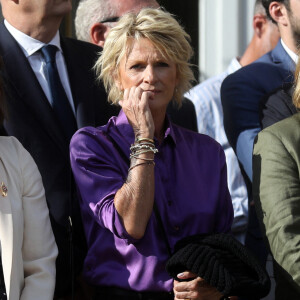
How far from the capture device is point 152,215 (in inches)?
139

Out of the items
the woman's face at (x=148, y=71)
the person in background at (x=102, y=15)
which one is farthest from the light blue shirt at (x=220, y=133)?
the woman's face at (x=148, y=71)

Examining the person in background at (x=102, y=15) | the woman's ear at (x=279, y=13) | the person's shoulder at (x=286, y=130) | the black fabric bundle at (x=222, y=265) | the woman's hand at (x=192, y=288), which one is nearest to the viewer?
the black fabric bundle at (x=222, y=265)

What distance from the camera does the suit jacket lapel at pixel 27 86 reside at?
387 cm

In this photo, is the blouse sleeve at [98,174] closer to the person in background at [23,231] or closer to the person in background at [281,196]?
the person in background at [23,231]

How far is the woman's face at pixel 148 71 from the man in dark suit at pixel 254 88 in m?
0.71

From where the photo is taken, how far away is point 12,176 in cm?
349

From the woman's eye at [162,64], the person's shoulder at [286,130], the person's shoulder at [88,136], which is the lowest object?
the person's shoulder at [286,130]

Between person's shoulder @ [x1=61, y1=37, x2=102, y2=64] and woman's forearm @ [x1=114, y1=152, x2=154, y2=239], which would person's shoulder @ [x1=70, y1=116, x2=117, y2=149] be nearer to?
woman's forearm @ [x1=114, y1=152, x2=154, y2=239]

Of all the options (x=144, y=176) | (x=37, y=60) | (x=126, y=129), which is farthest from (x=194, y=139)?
(x=37, y=60)

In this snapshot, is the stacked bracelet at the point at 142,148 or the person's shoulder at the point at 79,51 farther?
the person's shoulder at the point at 79,51

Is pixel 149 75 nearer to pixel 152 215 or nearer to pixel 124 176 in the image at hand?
pixel 124 176

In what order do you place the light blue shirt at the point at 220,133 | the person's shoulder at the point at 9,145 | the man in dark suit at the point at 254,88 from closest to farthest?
the person's shoulder at the point at 9,145 < the man in dark suit at the point at 254,88 < the light blue shirt at the point at 220,133

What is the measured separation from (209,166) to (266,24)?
2.44 metres

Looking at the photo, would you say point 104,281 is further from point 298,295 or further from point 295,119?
point 295,119
